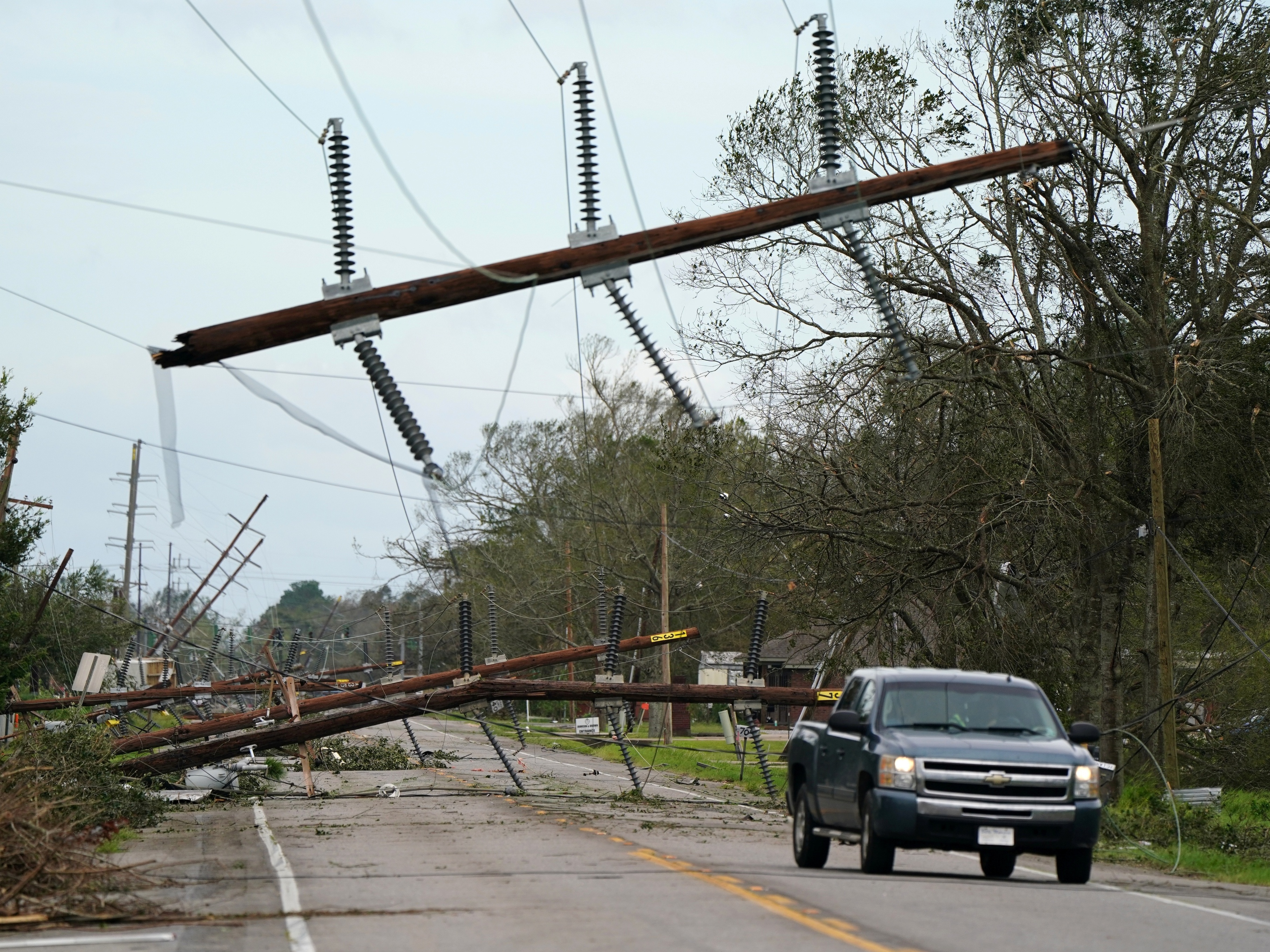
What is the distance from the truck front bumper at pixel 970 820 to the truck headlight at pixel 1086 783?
49 mm

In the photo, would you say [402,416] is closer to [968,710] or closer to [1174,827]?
[968,710]

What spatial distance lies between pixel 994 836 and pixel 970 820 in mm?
247

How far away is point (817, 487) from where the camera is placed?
30781 millimetres

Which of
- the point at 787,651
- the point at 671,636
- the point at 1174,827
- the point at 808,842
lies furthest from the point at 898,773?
the point at 787,651

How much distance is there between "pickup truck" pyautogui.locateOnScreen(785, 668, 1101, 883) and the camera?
43.1 feet

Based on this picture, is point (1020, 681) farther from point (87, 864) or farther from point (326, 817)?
point (326, 817)

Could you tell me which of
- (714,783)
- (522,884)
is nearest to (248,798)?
(714,783)

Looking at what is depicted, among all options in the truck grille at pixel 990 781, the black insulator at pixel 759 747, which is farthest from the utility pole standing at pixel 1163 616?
the truck grille at pixel 990 781

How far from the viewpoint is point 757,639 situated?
30.0m

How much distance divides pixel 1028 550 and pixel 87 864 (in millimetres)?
20518

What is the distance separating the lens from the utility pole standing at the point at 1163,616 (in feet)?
80.5

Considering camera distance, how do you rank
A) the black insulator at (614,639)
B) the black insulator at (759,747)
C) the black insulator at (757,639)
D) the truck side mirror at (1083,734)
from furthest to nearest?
the black insulator at (614,639), the black insulator at (759,747), the black insulator at (757,639), the truck side mirror at (1083,734)

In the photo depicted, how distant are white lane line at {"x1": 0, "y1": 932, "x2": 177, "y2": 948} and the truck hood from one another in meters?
6.20

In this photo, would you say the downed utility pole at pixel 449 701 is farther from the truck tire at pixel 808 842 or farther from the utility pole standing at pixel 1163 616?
the truck tire at pixel 808 842
